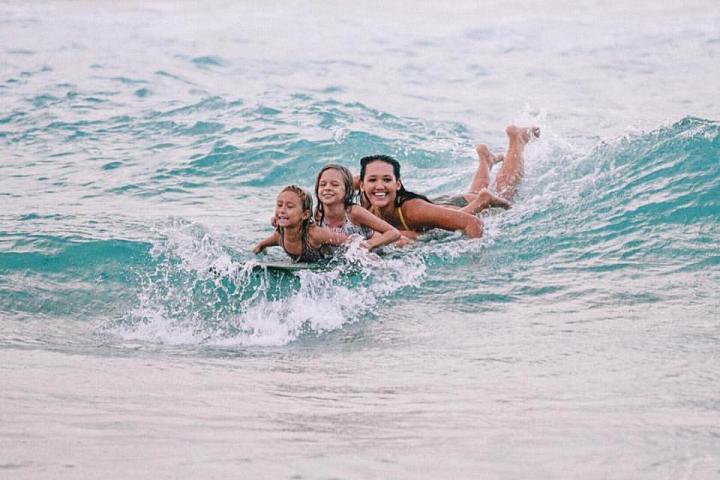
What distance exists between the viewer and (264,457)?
2.80 m

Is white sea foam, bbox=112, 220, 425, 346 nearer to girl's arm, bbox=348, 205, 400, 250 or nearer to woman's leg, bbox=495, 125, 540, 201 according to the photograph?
girl's arm, bbox=348, 205, 400, 250

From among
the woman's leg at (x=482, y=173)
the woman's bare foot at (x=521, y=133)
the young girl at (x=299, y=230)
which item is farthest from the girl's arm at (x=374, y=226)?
the woman's bare foot at (x=521, y=133)

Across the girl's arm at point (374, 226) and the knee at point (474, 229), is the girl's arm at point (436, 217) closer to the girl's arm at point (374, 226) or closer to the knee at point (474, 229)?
the knee at point (474, 229)

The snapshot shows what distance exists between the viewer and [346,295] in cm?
651

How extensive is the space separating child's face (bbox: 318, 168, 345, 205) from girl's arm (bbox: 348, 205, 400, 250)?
0.15 m

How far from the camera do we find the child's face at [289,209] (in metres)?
7.13

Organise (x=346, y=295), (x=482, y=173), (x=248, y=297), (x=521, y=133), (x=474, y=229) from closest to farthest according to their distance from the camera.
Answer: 1. (x=346, y=295)
2. (x=248, y=297)
3. (x=474, y=229)
4. (x=482, y=173)
5. (x=521, y=133)

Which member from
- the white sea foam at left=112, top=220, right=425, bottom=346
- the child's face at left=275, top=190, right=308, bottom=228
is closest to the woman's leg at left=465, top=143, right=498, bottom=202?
the white sea foam at left=112, top=220, right=425, bottom=346

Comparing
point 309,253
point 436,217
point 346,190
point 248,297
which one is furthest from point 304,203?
point 436,217

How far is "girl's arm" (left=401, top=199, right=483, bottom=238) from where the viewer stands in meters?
7.98

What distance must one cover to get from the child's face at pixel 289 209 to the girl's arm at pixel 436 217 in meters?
1.24

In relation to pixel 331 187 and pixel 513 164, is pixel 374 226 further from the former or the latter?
pixel 513 164

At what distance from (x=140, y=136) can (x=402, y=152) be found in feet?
14.0

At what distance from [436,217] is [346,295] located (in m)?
1.83
